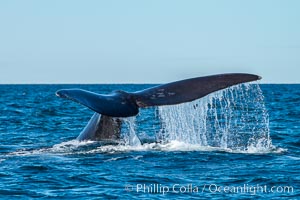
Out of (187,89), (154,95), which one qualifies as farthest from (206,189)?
(154,95)

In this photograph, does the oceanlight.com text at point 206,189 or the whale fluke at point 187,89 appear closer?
the oceanlight.com text at point 206,189

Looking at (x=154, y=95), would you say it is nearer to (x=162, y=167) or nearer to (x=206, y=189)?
(x=162, y=167)

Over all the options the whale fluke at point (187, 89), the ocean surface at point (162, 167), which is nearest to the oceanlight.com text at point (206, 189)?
the ocean surface at point (162, 167)

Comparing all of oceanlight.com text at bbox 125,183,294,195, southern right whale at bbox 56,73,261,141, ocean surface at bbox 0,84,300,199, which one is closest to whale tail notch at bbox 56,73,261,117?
southern right whale at bbox 56,73,261,141

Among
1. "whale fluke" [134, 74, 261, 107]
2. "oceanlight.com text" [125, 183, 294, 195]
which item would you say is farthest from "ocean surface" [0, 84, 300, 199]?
"whale fluke" [134, 74, 261, 107]

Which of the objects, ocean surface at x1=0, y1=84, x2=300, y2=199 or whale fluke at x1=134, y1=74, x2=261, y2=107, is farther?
whale fluke at x1=134, y1=74, x2=261, y2=107

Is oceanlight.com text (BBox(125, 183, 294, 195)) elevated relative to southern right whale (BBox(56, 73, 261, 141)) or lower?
lower

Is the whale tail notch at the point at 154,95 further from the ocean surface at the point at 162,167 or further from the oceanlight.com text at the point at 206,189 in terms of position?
the oceanlight.com text at the point at 206,189

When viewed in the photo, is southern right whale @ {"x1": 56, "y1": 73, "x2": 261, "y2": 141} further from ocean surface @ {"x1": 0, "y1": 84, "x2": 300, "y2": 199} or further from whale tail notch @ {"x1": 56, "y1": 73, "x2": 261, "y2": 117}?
ocean surface @ {"x1": 0, "y1": 84, "x2": 300, "y2": 199}

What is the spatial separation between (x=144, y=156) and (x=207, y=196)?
2.54 m

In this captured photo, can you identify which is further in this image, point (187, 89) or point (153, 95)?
point (153, 95)

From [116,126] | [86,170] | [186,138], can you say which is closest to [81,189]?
[86,170]

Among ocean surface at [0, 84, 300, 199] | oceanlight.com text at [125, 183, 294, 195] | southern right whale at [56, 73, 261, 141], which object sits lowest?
oceanlight.com text at [125, 183, 294, 195]

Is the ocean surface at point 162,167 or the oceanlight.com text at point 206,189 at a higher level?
the ocean surface at point 162,167
